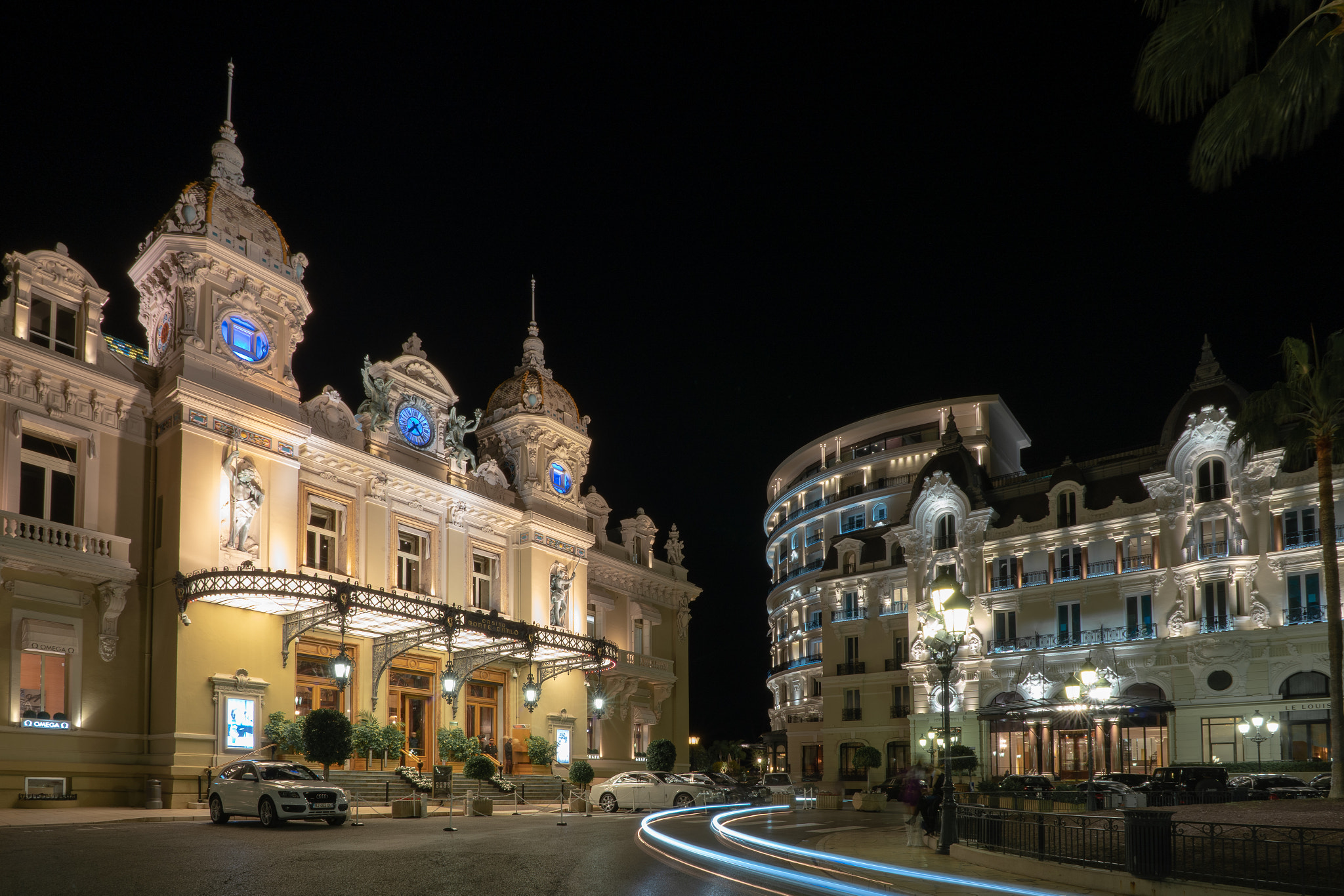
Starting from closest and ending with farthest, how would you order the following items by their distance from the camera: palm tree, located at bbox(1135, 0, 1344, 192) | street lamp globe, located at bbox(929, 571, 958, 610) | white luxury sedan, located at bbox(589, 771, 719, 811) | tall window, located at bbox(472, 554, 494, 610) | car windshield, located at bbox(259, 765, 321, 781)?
1. palm tree, located at bbox(1135, 0, 1344, 192)
2. street lamp globe, located at bbox(929, 571, 958, 610)
3. car windshield, located at bbox(259, 765, 321, 781)
4. white luxury sedan, located at bbox(589, 771, 719, 811)
5. tall window, located at bbox(472, 554, 494, 610)

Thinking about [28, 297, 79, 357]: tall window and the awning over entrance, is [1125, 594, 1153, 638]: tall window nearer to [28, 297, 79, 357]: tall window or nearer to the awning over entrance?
the awning over entrance

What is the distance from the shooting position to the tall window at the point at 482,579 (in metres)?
45.1

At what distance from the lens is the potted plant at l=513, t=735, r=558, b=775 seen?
4388 cm

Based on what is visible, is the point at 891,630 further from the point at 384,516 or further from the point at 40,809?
the point at 40,809

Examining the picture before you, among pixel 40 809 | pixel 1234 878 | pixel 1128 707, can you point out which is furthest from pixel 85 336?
pixel 1128 707

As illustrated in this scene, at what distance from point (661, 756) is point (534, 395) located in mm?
16694

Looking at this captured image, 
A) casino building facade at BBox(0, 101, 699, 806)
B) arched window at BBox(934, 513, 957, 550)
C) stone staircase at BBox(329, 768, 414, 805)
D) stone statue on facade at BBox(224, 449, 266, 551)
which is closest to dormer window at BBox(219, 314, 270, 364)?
casino building facade at BBox(0, 101, 699, 806)

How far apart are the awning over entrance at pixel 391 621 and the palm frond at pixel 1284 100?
28491 millimetres

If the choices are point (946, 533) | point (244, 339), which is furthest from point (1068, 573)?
point (244, 339)

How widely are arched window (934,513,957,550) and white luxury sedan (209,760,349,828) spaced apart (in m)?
40.5

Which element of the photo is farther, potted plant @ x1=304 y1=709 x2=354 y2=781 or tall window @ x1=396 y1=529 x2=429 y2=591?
tall window @ x1=396 y1=529 x2=429 y2=591

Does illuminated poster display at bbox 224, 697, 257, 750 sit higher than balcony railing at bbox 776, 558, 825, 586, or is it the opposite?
balcony railing at bbox 776, 558, 825, 586

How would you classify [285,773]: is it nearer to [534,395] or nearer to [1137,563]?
[534,395]

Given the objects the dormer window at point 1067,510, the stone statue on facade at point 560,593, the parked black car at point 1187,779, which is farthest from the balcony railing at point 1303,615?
A: the stone statue on facade at point 560,593
